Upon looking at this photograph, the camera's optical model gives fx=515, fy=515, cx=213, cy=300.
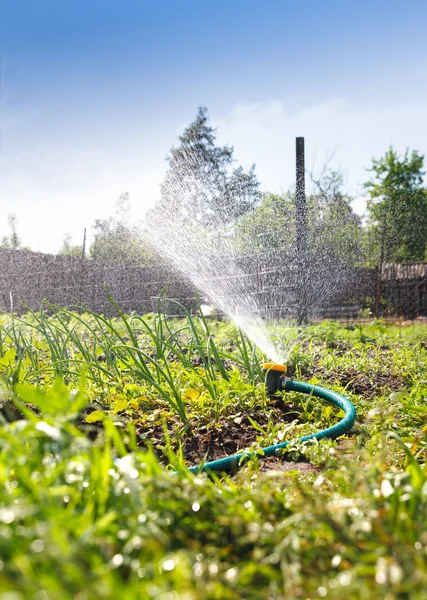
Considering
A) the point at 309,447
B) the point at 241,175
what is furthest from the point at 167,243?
the point at 309,447

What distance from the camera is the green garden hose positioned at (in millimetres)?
2031

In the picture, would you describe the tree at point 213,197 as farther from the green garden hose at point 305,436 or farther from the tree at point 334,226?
the green garden hose at point 305,436

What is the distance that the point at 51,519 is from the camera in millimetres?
826

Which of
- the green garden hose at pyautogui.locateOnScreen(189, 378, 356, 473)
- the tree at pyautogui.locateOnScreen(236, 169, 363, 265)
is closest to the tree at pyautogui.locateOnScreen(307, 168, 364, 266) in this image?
the tree at pyautogui.locateOnScreen(236, 169, 363, 265)

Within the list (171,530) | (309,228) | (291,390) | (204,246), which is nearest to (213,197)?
(204,246)

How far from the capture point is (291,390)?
3.13 m

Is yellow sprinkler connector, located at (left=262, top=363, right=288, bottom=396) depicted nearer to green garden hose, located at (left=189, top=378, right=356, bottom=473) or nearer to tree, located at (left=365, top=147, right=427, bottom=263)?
green garden hose, located at (left=189, top=378, right=356, bottom=473)

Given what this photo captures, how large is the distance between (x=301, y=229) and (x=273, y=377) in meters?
7.30

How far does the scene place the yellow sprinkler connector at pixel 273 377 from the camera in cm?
299

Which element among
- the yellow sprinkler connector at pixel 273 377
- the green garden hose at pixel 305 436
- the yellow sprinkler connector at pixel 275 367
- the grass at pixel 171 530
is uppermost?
the grass at pixel 171 530

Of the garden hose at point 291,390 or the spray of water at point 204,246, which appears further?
Result: the spray of water at point 204,246

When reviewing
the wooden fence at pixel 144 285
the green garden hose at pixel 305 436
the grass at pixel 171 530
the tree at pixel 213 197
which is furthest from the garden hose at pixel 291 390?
the wooden fence at pixel 144 285

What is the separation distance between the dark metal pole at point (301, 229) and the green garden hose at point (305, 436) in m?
7.00

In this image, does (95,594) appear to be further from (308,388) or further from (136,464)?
(308,388)
